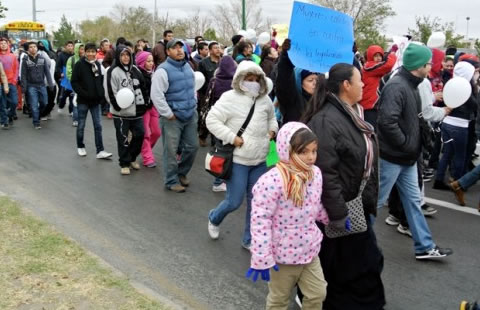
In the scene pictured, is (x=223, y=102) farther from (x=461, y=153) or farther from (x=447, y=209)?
(x=461, y=153)

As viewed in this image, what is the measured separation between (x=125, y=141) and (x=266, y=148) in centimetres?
353

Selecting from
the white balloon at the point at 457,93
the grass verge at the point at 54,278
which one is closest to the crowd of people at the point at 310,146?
the white balloon at the point at 457,93

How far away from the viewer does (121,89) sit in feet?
24.5

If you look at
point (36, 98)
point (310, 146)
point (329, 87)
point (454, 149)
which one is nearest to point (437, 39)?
point (454, 149)

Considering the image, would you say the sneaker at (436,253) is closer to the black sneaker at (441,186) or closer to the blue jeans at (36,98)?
the black sneaker at (441,186)

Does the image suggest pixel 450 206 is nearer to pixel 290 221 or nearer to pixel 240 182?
pixel 240 182

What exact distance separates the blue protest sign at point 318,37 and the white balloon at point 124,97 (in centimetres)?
383

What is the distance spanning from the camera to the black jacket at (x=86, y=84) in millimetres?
8492

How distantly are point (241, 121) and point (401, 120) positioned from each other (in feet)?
4.61

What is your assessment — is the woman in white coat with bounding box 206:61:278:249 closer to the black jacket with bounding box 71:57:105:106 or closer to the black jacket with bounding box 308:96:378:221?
the black jacket with bounding box 308:96:378:221

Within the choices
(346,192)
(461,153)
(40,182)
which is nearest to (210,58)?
(40,182)

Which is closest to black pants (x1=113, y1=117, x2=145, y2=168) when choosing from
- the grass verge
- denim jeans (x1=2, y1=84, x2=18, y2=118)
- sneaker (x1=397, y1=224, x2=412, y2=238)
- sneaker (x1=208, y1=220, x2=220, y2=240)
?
the grass verge

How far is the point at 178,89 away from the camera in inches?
267

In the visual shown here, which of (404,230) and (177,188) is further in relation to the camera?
(177,188)
